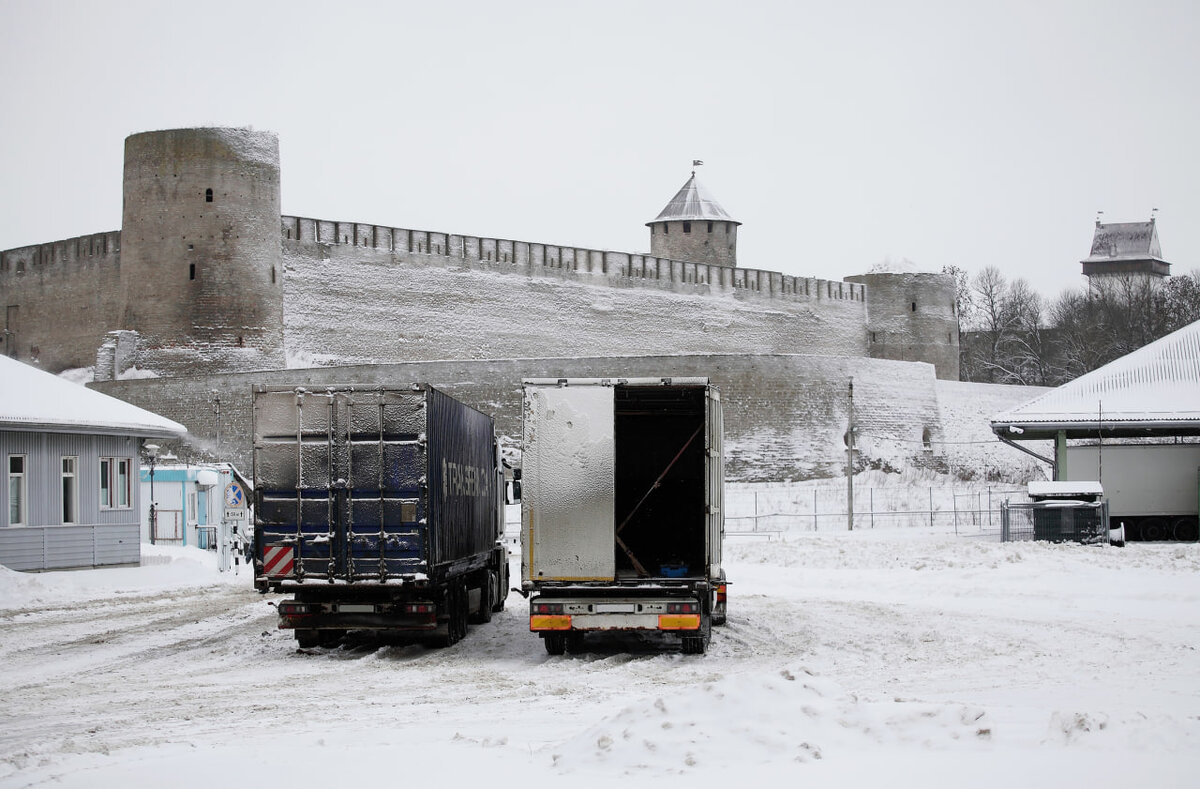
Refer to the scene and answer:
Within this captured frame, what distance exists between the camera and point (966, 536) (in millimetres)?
25500

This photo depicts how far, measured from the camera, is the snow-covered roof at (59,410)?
61.1 ft

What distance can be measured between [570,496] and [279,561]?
7.62 ft

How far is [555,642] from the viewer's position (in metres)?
11.3

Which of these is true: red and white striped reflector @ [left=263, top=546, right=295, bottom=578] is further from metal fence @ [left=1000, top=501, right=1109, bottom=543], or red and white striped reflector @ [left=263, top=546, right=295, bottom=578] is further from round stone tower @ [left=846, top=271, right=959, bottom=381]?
round stone tower @ [left=846, top=271, right=959, bottom=381]

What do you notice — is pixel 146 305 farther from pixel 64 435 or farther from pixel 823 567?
pixel 823 567

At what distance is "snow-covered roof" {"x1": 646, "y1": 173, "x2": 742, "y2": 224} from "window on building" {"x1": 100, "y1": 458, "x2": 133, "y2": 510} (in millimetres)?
40627

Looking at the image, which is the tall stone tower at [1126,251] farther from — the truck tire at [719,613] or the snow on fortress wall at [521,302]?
the truck tire at [719,613]

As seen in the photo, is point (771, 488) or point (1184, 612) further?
point (771, 488)

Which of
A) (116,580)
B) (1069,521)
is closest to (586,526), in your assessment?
(116,580)

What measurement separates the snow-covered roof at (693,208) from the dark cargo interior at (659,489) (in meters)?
47.2

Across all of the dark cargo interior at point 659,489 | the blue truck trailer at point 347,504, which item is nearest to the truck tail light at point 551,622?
the blue truck trailer at point 347,504

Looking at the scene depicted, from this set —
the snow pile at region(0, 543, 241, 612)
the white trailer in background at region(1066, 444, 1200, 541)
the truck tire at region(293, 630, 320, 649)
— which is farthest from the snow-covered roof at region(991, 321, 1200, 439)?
the truck tire at region(293, 630, 320, 649)

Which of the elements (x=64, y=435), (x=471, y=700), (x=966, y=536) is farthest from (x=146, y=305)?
(x=471, y=700)

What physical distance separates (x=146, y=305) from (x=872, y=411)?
2223 centimetres
